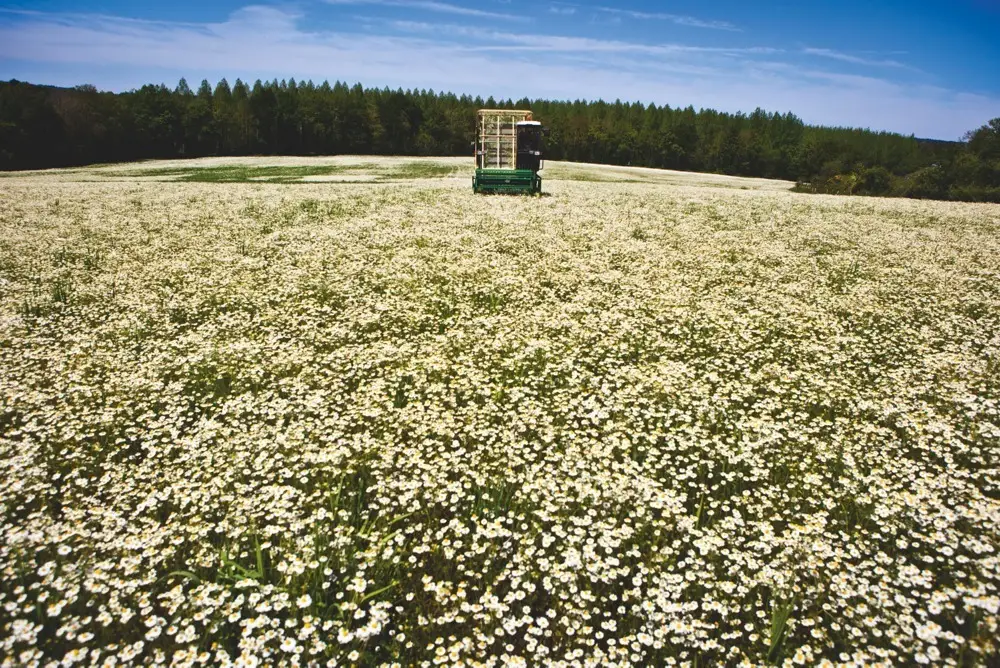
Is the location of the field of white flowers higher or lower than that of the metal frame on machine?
lower

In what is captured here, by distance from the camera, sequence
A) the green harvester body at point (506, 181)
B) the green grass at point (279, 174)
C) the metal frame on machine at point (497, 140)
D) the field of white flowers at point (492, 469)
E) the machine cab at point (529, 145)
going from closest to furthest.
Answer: the field of white flowers at point (492, 469)
the green harvester body at point (506, 181)
the machine cab at point (529, 145)
the metal frame on machine at point (497, 140)
the green grass at point (279, 174)

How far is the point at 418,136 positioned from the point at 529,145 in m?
79.8

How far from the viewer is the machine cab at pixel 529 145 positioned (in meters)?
32.5

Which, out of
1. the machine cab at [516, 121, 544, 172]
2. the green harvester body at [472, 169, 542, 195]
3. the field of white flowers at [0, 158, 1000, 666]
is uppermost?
the machine cab at [516, 121, 544, 172]

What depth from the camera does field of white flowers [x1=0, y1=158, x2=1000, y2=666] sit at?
14.4 feet

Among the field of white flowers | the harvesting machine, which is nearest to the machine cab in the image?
the harvesting machine

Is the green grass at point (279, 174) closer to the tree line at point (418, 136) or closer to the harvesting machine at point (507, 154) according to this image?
the harvesting machine at point (507, 154)

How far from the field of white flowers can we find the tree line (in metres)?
45.2

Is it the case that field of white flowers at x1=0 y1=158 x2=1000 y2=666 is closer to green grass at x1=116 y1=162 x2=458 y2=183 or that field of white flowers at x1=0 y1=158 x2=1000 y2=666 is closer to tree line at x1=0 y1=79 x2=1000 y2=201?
green grass at x1=116 y1=162 x2=458 y2=183

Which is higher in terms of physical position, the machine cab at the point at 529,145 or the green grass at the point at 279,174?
the machine cab at the point at 529,145

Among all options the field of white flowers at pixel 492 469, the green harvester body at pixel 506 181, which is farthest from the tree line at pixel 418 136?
the field of white flowers at pixel 492 469

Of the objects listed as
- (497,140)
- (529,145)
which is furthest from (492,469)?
(497,140)

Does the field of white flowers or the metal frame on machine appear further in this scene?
the metal frame on machine

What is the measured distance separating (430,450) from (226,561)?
250cm
